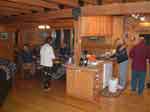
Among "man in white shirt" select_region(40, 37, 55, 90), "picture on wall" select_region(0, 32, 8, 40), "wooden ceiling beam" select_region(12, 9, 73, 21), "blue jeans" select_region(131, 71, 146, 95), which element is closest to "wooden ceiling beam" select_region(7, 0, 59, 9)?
"wooden ceiling beam" select_region(12, 9, 73, 21)

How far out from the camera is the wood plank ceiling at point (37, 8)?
14.4 feet

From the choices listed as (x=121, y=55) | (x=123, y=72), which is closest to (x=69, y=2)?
(x=121, y=55)

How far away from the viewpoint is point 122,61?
5652 millimetres

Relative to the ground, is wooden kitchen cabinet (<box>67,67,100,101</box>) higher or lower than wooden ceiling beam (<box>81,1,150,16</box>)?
lower

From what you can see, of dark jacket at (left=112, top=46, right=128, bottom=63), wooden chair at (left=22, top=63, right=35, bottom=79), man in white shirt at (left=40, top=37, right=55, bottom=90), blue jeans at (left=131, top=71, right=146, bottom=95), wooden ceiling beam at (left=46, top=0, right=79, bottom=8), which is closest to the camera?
wooden ceiling beam at (left=46, top=0, right=79, bottom=8)

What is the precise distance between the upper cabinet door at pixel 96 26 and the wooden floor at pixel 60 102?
5.52ft

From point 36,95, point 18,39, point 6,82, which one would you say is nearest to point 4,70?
point 6,82

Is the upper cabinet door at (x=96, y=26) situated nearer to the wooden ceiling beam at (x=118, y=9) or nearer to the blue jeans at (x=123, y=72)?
the wooden ceiling beam at (x=118, y=9)

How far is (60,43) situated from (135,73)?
3.75 meters

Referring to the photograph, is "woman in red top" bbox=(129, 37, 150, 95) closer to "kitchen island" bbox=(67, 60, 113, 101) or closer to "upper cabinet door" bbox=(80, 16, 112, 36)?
"kitchen island" bbox=(67, 60, 113, 101)

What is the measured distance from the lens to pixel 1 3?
448cm

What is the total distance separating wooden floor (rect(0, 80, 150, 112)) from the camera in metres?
4.15

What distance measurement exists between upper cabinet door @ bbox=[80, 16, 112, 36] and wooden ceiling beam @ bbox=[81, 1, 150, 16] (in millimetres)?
417

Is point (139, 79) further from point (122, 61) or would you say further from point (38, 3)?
point (38, 3)
